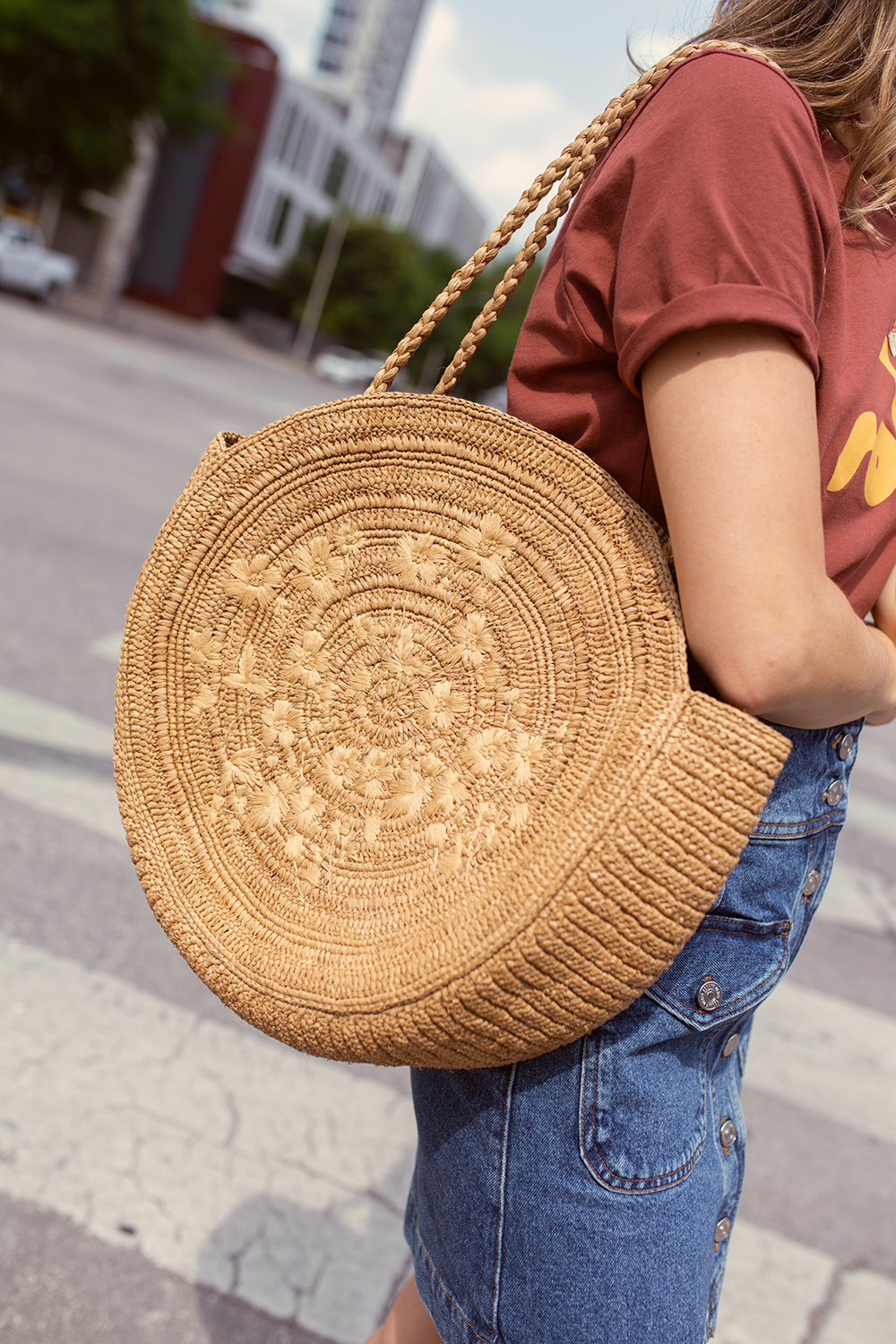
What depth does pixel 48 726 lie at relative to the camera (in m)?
4.09

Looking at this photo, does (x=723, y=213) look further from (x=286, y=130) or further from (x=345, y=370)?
(x=286, y=130)

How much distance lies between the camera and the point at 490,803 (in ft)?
3.42

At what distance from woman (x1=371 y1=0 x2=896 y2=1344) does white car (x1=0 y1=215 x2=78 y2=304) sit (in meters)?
25.6

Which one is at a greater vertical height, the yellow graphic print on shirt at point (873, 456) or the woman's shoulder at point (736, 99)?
the woman's shoulder at point (736, 99)

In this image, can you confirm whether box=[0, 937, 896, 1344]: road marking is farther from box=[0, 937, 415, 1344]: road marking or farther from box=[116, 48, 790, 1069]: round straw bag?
box=[116, 48, 790, 1069]: round straw bag

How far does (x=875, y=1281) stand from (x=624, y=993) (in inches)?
86.9

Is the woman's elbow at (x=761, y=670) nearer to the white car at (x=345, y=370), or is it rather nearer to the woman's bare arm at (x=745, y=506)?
the woman's bare arm at (x=745, y=506)

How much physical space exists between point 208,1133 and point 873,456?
208 cm

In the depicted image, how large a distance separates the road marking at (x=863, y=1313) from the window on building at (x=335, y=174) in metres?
60.4

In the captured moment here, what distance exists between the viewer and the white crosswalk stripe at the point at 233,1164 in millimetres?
2174

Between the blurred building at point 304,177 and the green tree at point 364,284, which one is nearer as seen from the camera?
the blurred building at point 304,177

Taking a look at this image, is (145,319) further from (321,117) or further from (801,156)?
(801,156)

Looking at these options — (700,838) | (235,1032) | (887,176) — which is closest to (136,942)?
(235,1032)

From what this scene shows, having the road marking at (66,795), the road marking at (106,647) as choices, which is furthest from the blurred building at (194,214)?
the road marking at (66,795)
